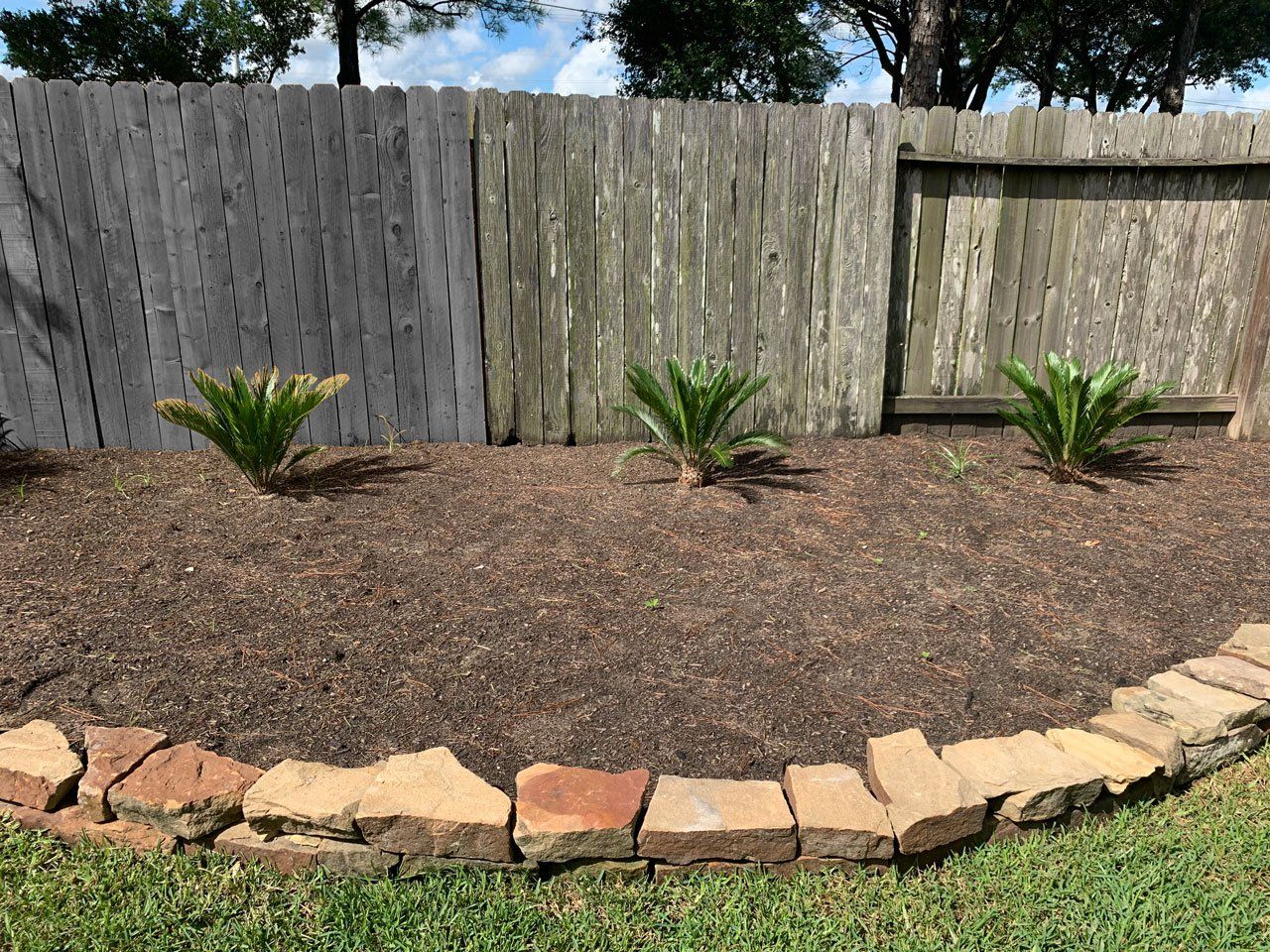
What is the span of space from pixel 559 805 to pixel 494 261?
10.4 feet

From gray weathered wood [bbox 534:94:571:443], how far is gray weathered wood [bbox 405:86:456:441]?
0.21 meters

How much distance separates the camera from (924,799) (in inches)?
78.6

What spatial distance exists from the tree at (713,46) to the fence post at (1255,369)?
→ 11.9 metres

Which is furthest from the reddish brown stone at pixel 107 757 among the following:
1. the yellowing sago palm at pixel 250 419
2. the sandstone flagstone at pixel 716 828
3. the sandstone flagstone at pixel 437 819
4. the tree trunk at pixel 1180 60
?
the tree trunk at pixel 1180 60

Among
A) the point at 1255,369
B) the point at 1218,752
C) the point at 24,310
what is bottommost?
the point at 1218,752

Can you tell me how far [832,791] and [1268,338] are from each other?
4601 millimetres

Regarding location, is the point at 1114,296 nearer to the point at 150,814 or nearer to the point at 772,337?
the point at 772,337

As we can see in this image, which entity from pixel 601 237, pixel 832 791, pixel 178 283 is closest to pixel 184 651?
pixel 832 791

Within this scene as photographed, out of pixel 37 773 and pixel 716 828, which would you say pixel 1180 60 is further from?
pixel 37 773

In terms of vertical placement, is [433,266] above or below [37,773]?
above

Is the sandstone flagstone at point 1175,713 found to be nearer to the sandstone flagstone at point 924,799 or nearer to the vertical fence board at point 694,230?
the sandstone flagstone at point 924,799

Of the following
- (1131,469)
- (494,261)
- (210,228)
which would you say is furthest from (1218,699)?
(210,228)

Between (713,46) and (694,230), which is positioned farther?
(713,46)

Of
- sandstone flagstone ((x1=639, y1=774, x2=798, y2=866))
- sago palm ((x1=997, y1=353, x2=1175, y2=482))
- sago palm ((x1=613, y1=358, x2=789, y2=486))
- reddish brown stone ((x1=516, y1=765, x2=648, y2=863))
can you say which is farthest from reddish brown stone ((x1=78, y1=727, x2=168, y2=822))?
sago palm ((x1=997, y1=353, x2=1175, y2=482))
